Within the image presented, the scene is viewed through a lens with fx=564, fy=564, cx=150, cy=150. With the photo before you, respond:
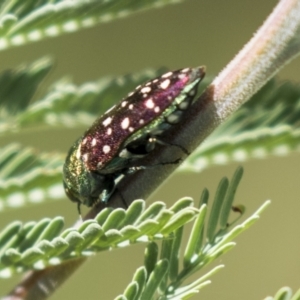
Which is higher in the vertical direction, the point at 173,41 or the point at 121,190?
the point at 173,41

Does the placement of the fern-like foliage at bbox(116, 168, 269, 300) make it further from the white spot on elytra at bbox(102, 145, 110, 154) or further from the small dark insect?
the white spot on elytra at bbox(102, 145, 110, 154)

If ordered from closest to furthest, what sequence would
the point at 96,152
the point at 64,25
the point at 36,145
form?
the point at 64,25 → the point at 96,152 → the point at 36,145

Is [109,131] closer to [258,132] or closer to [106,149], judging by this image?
[106,149]

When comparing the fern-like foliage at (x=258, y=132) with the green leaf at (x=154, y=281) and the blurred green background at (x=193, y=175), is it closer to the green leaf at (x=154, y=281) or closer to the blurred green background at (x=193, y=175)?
the green leaf at (x=154, y=281)

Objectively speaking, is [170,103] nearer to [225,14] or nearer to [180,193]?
[180,193]

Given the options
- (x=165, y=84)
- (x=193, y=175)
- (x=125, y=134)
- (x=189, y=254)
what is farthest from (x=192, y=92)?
(x=193, y=175)

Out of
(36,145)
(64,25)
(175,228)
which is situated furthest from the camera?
(36,145)

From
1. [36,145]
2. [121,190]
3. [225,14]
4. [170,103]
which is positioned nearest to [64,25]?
[170,103]
